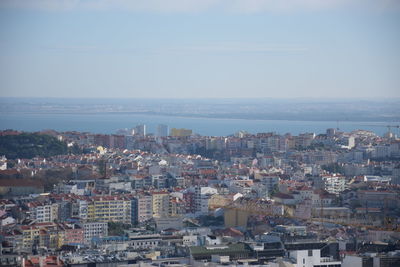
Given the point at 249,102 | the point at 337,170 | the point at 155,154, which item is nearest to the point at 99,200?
the point at 337,170

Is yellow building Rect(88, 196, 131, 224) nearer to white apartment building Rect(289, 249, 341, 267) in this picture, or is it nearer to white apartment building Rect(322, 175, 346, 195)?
white apartment building Rect(322, 175, 346, 195)

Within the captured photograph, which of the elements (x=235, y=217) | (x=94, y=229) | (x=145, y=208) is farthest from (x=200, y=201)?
(x=94, y=229)

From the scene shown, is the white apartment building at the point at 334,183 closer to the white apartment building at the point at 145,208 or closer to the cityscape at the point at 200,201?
the cityscape at the point at 200,201

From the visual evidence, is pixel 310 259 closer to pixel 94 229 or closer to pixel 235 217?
pixel 94 229

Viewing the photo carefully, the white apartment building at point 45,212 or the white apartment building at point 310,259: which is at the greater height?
the white apartment building at point 310,259

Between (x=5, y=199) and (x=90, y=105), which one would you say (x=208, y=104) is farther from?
(x=5, y=199)

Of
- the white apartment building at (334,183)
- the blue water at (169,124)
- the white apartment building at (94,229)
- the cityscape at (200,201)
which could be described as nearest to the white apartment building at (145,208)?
the cityscape at (200,201)
